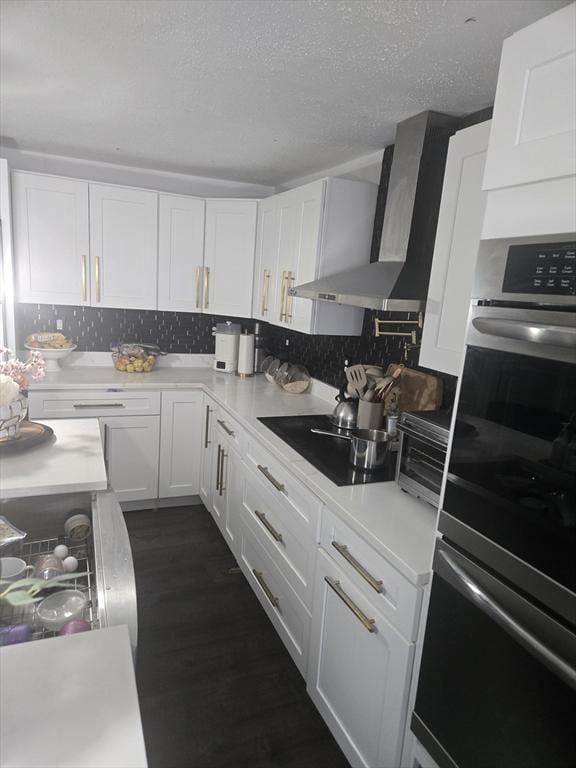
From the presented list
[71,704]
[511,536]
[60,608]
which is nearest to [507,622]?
[511,536]

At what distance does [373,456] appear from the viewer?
77.2 inches

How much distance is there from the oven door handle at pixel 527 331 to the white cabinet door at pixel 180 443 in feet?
8.17

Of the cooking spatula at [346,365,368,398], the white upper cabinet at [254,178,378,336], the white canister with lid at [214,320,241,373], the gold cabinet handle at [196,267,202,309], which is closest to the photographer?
the cooking spatula at [346,365,368,398]

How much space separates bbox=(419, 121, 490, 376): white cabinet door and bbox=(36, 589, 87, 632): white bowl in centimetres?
126

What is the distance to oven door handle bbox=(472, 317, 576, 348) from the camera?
0.92 m

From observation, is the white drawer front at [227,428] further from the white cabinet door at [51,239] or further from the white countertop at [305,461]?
the white cabinet door at [51,239]

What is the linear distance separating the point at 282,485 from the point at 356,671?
2.52ft

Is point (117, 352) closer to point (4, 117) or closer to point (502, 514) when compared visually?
point (4, 117)

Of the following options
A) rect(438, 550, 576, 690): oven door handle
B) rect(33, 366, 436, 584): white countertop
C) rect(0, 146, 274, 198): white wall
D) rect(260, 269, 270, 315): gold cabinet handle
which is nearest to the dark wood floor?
rect(33, 366, 436, 584): white countertop

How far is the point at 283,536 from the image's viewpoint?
212cm

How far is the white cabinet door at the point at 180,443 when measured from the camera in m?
3.32

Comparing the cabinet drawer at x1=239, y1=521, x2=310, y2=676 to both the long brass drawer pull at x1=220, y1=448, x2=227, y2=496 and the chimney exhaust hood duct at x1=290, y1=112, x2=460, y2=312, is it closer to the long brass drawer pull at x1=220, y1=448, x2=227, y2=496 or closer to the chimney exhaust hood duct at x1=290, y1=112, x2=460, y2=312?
the long brass drawer pull at x1=220, y1=448, x2=227, y2=496

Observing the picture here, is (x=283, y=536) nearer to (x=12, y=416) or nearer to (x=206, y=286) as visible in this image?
(x=12, y=416)

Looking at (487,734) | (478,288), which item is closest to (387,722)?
(487,734)
